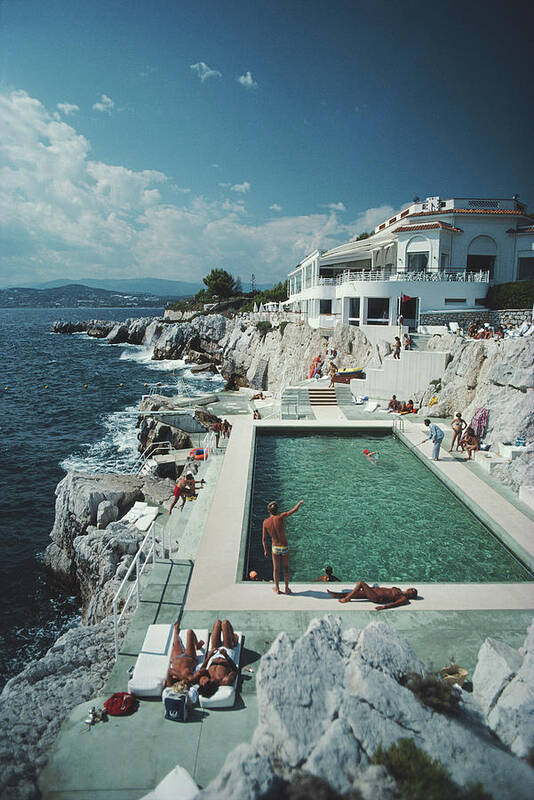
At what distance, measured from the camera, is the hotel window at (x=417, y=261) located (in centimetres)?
3045

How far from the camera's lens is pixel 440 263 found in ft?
98.4

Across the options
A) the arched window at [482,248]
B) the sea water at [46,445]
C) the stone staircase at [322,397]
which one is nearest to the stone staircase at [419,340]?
the stone staircase at [322,397]

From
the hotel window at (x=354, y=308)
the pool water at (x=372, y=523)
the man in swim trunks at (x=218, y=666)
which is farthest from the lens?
the hotel window at (x=354, y=308)

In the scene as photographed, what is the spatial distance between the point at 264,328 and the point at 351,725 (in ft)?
134

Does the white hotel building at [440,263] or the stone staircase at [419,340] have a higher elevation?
the white hotel building at [440,263]

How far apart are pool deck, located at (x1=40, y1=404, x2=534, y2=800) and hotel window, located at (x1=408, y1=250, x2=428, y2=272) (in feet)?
69.8

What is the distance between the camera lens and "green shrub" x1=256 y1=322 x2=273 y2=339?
42938 mm

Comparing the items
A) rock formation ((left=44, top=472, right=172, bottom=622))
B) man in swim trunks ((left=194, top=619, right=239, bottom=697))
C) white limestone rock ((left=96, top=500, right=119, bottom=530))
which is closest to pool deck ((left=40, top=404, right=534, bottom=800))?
man in swim trunks ((left=194, top=619, right=239, bottom=697))

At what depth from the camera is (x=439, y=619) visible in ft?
23.2

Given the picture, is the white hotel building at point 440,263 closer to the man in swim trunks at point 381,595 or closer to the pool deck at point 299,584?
the pool deck at point 299,584

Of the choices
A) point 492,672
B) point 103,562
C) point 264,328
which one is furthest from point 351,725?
point 264,328

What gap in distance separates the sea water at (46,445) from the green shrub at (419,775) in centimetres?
1081

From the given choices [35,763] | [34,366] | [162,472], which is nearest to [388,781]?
[35,763]

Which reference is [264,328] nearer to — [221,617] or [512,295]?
[512,295]
